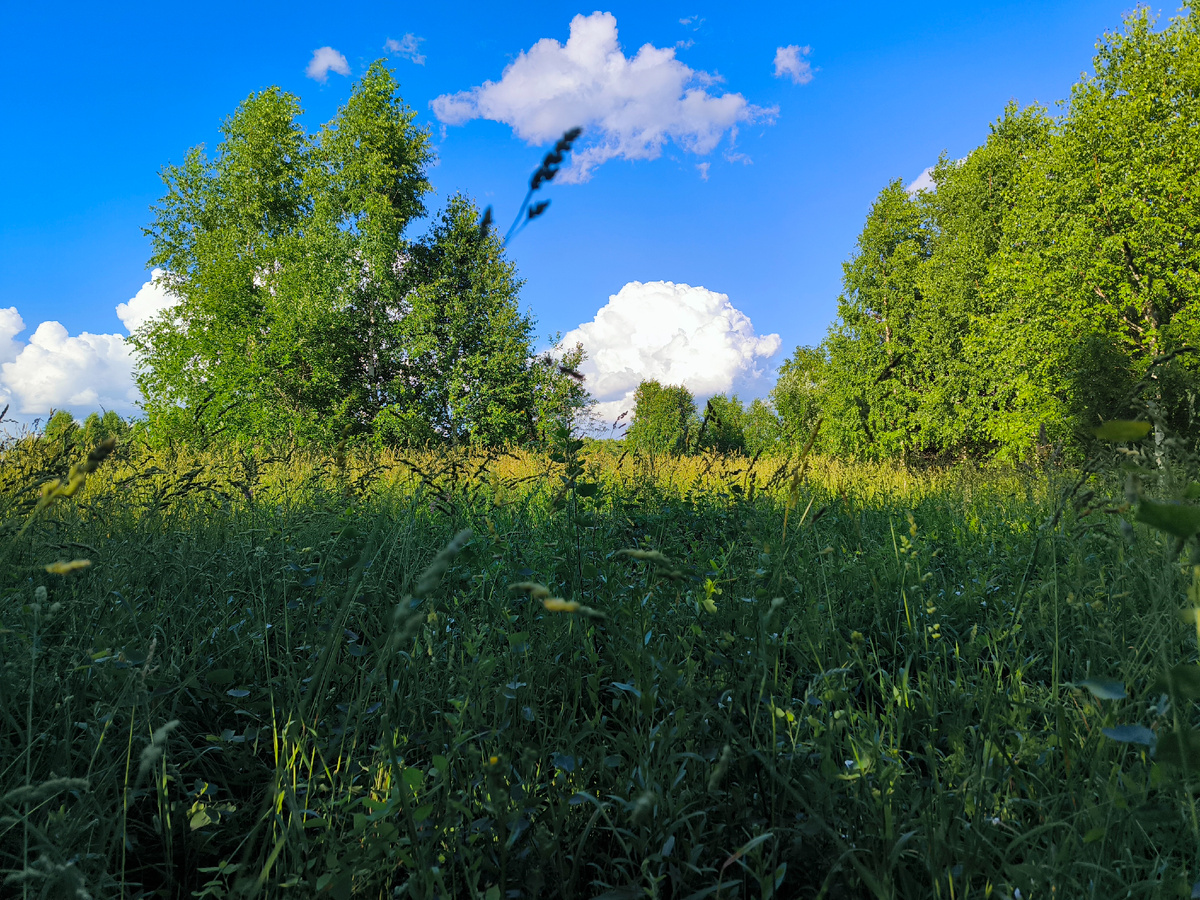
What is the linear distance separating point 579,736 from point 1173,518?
1.27 metres

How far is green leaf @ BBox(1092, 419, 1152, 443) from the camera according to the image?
671 mm

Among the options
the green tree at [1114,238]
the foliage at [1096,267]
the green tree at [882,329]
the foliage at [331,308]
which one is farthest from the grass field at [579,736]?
the green tree at [882,329]

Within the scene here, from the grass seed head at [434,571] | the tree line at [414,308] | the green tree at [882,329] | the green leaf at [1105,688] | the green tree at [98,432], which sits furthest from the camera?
the green tree at [882,329]

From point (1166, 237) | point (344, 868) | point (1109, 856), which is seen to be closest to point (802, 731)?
point (1109, 856)

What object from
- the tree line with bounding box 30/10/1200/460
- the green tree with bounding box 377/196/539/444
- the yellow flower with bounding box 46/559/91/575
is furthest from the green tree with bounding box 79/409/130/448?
the green tree with bounding box 377/196/539/444

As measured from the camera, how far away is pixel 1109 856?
46.8 inches

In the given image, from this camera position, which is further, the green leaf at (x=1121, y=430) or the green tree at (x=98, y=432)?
the green tree at (x=98, y=432)

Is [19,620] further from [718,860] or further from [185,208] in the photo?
[185,208]

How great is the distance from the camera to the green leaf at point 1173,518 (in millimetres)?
644

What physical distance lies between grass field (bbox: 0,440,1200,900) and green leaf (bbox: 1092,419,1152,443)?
19cm

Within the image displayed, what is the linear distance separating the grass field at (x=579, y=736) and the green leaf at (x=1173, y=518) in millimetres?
129

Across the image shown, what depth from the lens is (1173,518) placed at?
2.13ft

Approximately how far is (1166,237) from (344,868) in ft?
57.5

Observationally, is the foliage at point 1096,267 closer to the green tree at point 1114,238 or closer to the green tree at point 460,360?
the green tree at point 1114,238
